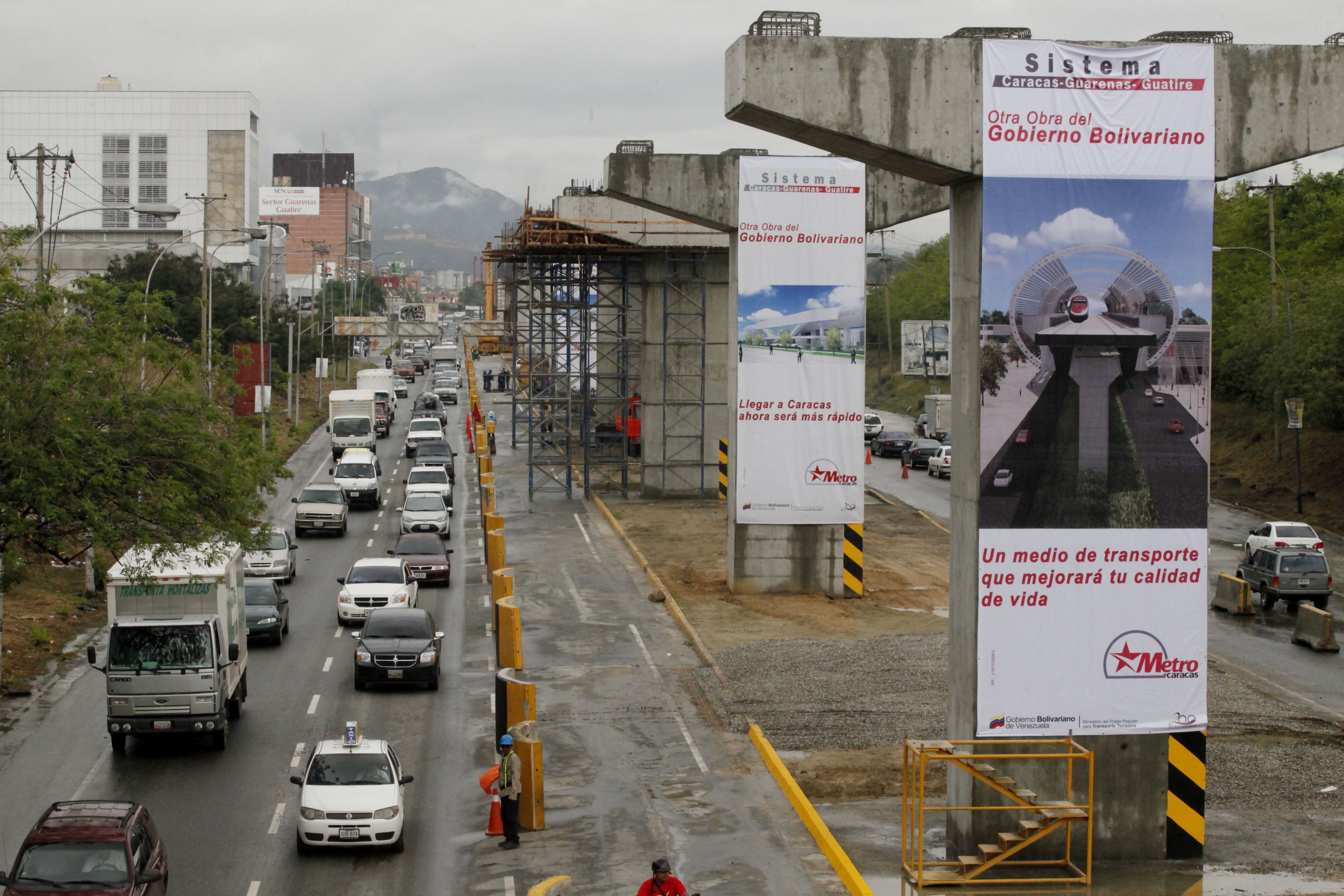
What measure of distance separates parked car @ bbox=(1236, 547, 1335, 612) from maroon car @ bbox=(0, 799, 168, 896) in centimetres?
2972

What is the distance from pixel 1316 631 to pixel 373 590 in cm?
2115

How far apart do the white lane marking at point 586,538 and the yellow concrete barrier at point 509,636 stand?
14367 mm

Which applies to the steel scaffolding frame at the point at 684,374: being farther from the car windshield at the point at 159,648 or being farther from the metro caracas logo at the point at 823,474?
the car windshield at the point at 159,648

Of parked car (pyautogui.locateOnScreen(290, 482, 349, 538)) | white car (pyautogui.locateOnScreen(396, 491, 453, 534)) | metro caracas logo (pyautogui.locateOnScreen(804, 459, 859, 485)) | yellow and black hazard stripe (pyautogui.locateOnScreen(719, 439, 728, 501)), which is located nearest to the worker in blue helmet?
metro caracas logo (pyautogui.locateOnScreen(804, 459, 859, 485))

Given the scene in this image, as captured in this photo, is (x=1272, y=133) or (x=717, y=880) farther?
(x=717, y=880)

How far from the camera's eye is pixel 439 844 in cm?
1880

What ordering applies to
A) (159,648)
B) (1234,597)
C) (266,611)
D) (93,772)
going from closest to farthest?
1. (93,772)
2. (159,648)
3. (266,611)
4. (1234,597)

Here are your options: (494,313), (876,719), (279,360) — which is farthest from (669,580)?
(494,313)

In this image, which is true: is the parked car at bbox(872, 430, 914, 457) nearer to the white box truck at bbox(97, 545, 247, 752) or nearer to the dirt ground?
the dirt ground

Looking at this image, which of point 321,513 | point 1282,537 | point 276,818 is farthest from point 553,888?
point 1282,537

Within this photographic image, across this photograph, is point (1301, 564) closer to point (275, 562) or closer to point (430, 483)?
point (275, 562)

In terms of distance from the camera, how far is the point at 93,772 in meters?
21.7

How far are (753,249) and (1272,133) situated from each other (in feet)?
64.3

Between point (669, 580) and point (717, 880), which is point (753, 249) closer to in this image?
point (669, 580)
